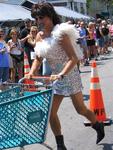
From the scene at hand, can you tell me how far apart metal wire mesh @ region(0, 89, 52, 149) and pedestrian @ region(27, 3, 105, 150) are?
44cm

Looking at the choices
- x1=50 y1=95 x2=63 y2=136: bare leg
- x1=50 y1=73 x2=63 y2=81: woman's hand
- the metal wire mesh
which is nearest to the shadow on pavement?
x1=50 y1=95 x2=63 y2=136: bare leg

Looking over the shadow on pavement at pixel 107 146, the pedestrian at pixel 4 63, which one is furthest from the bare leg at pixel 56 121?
the pedestrian at pixel 4 63

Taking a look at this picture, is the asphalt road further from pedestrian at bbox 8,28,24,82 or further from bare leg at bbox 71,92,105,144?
pedestrian at bbox 8,28,24,82

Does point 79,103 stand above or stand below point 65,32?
below

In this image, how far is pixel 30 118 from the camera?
4.83m

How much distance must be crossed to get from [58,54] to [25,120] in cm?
102

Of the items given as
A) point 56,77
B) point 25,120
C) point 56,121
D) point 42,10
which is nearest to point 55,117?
point 56,121

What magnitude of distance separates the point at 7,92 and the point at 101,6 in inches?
3941

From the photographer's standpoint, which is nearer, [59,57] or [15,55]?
[59,57]

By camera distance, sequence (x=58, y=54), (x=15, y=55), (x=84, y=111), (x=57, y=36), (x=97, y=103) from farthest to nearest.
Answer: (x=15, y=55)
(x=97, y=103)
(x=84, y=111)
(x=58, y=54)
(x=57, y=36)

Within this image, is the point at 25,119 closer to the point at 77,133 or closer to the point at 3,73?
the point at 77,133

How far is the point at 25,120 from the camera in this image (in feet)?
15.8

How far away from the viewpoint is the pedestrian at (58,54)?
210 inches

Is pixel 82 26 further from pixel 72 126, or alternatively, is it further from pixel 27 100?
pixel 27 100
